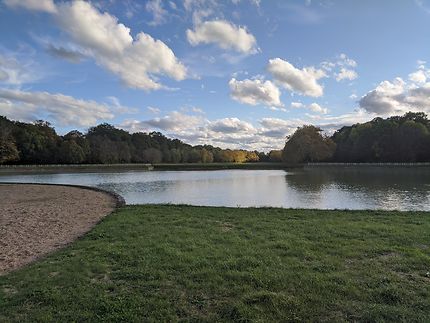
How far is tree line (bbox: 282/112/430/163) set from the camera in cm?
7075

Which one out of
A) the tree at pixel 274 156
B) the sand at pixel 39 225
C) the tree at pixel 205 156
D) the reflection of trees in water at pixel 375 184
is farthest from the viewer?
the tree at pixel 274 156

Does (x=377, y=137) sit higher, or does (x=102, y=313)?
(x=377, y=137)

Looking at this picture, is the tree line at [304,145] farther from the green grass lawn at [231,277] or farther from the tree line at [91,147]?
the green grass lawn at [231,277]

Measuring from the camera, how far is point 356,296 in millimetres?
4102

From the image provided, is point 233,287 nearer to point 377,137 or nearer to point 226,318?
point 226,318

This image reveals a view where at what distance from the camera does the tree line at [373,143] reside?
70750 mm

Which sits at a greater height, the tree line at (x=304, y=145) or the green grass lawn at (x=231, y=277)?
the tree line at (x=304, y=145)

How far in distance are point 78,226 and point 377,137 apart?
79892 millimetres

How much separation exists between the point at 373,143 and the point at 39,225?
79.1 metres

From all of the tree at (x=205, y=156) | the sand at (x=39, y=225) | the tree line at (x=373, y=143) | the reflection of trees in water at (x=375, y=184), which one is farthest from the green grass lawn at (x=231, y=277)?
the tree at (x=205, y=156)

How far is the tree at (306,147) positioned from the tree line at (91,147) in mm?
41361

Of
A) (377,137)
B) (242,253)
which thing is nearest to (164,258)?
(242,253)

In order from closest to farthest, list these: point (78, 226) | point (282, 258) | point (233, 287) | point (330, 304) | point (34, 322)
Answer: point (34, 322)
point (330, 304)
point (233, 287)
point (282, 258)
point (78, 226)

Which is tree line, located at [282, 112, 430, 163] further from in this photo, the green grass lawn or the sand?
the green grass lawn
